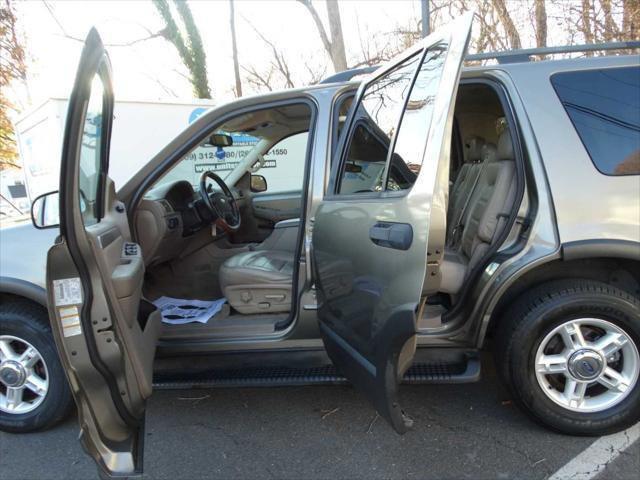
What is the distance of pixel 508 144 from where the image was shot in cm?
243

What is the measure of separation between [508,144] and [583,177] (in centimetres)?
46

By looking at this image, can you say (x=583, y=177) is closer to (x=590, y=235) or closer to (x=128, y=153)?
(x=590, y=235)

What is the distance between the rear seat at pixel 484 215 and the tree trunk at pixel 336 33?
31.5 feet

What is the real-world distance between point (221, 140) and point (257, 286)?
4.00ft

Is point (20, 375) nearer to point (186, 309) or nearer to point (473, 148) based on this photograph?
point (186, 309)

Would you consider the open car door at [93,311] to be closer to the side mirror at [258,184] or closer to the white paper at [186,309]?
the white paper at [186,309]

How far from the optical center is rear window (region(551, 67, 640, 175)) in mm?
2104

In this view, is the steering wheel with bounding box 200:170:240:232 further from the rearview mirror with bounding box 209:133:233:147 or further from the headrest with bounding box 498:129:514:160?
the headrest with bounding box 498:129:514:160

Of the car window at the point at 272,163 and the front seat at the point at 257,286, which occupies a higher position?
the car window at the point at 272,163

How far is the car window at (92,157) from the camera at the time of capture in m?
2.04

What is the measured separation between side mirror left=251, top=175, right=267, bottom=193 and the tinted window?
215 centimetres

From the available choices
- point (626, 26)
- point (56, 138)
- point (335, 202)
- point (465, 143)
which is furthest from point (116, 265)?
point (626, 26)

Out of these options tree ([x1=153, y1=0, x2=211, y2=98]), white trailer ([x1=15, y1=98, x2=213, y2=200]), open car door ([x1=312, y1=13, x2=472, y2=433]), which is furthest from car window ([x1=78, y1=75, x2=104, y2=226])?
tree ([x1=153, y1=0, x2=211, y2=98])

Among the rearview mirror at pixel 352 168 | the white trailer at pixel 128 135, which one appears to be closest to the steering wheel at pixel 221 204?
the rearview mirror at pixel 352 168
